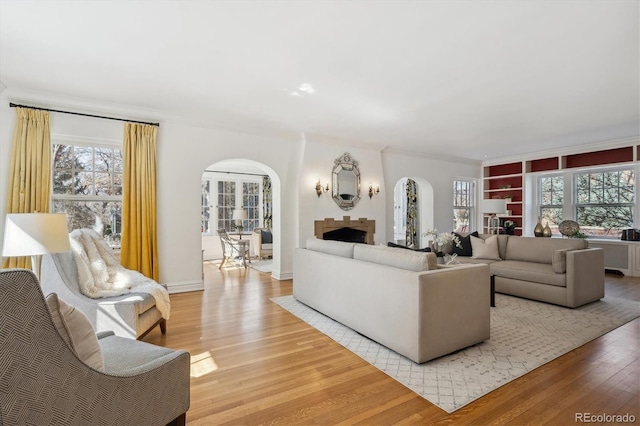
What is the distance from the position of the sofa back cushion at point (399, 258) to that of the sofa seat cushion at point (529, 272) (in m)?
2.36

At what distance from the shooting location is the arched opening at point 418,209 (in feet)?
26.2

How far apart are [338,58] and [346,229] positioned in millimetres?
3962

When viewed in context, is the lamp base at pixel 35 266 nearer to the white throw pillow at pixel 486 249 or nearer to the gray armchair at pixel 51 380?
the gray armchair at pixel 51 380

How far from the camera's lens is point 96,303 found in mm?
2637

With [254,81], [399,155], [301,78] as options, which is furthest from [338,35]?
[399,155]

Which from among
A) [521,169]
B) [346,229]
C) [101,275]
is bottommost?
[101,275]

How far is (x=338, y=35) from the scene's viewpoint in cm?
269

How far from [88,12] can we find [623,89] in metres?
5.45

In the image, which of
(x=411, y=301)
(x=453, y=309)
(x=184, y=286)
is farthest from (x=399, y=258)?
(x=184, y=286)

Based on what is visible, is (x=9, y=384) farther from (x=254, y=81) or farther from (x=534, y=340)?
(x=534, y=340)

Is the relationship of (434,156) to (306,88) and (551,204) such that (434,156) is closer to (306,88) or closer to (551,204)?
(551,204)

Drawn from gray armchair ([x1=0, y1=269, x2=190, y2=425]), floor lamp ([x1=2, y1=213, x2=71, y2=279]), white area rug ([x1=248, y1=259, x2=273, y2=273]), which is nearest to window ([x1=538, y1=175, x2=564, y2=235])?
white area rug ([x1=248, y1=259, x2=273, y2=273])

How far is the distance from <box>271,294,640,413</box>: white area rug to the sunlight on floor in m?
1.10

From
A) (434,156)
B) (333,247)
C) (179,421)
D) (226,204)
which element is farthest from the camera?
(226,204)
